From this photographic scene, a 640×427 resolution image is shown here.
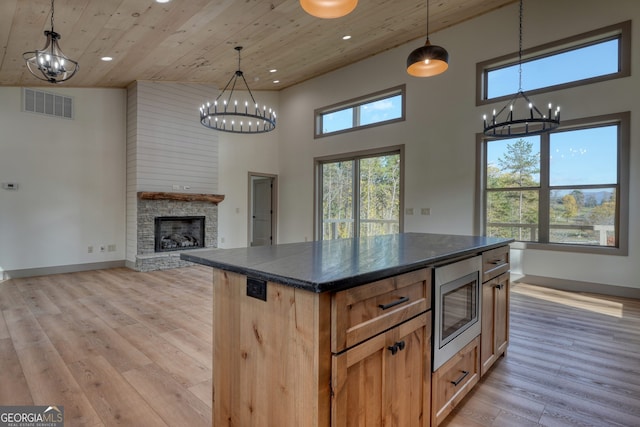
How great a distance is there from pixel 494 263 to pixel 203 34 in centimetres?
452

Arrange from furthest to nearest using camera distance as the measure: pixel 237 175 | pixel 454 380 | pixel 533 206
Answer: pixel 237 175
pixel 533 206
pixel 454 380

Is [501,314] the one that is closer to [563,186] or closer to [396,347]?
[396,347]

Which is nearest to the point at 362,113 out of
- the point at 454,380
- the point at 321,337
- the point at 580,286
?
the point at 580,286

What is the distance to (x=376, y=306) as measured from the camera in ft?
4.27

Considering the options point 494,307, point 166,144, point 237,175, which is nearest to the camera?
point 494,307

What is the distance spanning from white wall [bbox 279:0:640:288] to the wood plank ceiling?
16.7 inches

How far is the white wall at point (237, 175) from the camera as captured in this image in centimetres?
765

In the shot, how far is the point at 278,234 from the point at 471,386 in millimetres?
7005

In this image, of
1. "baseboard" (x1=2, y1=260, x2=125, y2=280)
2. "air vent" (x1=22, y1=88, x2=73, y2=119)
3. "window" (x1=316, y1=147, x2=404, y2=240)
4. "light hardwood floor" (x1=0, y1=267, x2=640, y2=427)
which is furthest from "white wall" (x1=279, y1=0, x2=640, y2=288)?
"air vent" (x1=22, y1=88, x2=73, y2=119)

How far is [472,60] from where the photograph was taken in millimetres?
5527

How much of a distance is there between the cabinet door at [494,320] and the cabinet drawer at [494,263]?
0.14ft

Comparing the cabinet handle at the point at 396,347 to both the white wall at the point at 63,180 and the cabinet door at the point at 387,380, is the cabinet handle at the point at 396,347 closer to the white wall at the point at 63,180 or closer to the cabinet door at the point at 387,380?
the cabinet door at the point at 387,380

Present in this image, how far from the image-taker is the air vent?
539 centimetres

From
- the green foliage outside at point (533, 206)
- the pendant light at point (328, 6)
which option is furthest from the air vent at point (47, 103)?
the green foliage outside at point (533, 206)
